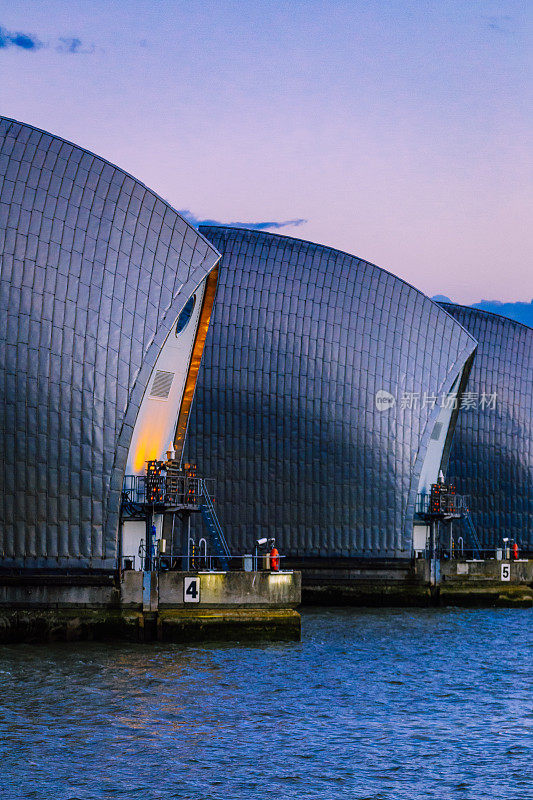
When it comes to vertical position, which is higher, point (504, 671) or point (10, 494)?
Answer: point (10, 494)

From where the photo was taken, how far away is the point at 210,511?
43688mm

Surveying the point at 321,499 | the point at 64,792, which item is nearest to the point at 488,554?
the point at 321,499

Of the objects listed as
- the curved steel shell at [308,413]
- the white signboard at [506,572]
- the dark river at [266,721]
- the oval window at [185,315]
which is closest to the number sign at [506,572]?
the white signboard at [506,572]

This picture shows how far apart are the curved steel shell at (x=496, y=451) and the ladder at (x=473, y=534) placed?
4.02 feet

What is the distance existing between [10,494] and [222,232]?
25.0 meters

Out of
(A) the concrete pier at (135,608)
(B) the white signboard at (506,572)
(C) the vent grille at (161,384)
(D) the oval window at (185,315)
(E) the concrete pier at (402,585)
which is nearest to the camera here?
(A) the concrete pier at (135,608)

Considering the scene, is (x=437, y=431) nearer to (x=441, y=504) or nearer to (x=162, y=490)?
(x=441, y=504)

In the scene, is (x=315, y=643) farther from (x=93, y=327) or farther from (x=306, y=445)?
(x=306, y=445)

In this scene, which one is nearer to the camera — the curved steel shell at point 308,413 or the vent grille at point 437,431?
the curved steel shell at point 308,413

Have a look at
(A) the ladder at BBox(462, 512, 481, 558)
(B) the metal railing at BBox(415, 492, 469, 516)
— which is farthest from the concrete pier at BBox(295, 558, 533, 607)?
(A) the ladder at BBox(462, 512, 481, 558)

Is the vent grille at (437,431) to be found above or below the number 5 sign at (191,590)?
above

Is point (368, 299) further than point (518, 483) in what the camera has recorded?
No

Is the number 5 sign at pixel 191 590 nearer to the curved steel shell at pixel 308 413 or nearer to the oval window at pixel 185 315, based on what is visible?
the oval window at pixel 185 315

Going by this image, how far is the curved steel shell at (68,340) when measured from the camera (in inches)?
1517
